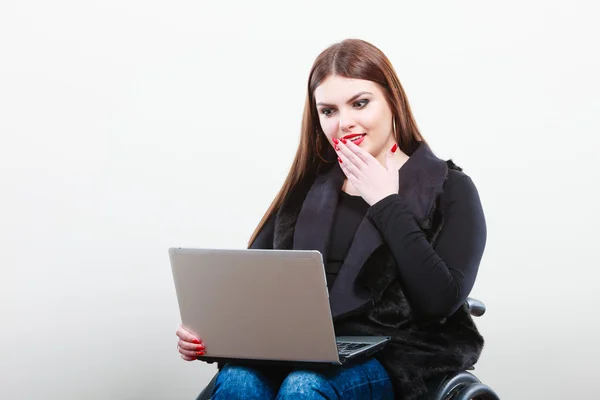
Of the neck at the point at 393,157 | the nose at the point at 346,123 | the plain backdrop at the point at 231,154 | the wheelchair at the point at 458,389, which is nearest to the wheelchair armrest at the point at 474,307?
the wheelchair at the point at 458,389

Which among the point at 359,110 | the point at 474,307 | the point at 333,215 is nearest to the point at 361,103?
the point at 359,110

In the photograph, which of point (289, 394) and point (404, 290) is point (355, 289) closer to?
point (404, 290)

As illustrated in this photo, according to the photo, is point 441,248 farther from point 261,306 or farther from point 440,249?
point 261,306

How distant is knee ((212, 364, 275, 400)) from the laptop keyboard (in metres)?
0.18

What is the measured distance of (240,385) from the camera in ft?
6.24

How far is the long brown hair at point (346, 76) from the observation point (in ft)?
7.07

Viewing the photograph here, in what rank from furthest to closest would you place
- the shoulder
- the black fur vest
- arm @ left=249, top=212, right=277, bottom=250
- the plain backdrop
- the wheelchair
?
the plain backdrop
arm @ left=249, top=212, right=277, bottom=250
the shoulder
the black fur vest
the wheelchair

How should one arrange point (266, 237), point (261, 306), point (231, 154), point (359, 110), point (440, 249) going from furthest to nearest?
point (231, 154)
point (266, 237)
point (359, 110)
point (440, 249)
point (261, 306)

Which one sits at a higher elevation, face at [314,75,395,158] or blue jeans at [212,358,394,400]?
face at [314,75,395,158]

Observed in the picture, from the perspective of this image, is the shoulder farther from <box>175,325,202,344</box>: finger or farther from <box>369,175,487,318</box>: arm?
<box>175,325,202,344</box>: finger

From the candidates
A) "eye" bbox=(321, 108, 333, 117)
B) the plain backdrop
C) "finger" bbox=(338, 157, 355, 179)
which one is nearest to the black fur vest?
"finger" bbox=(338, 157, 355, 179)

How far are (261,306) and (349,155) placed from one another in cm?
48

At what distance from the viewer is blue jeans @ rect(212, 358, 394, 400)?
5.98 ft

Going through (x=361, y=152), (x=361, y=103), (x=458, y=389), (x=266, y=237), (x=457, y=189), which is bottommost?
(x=458, y=389)
